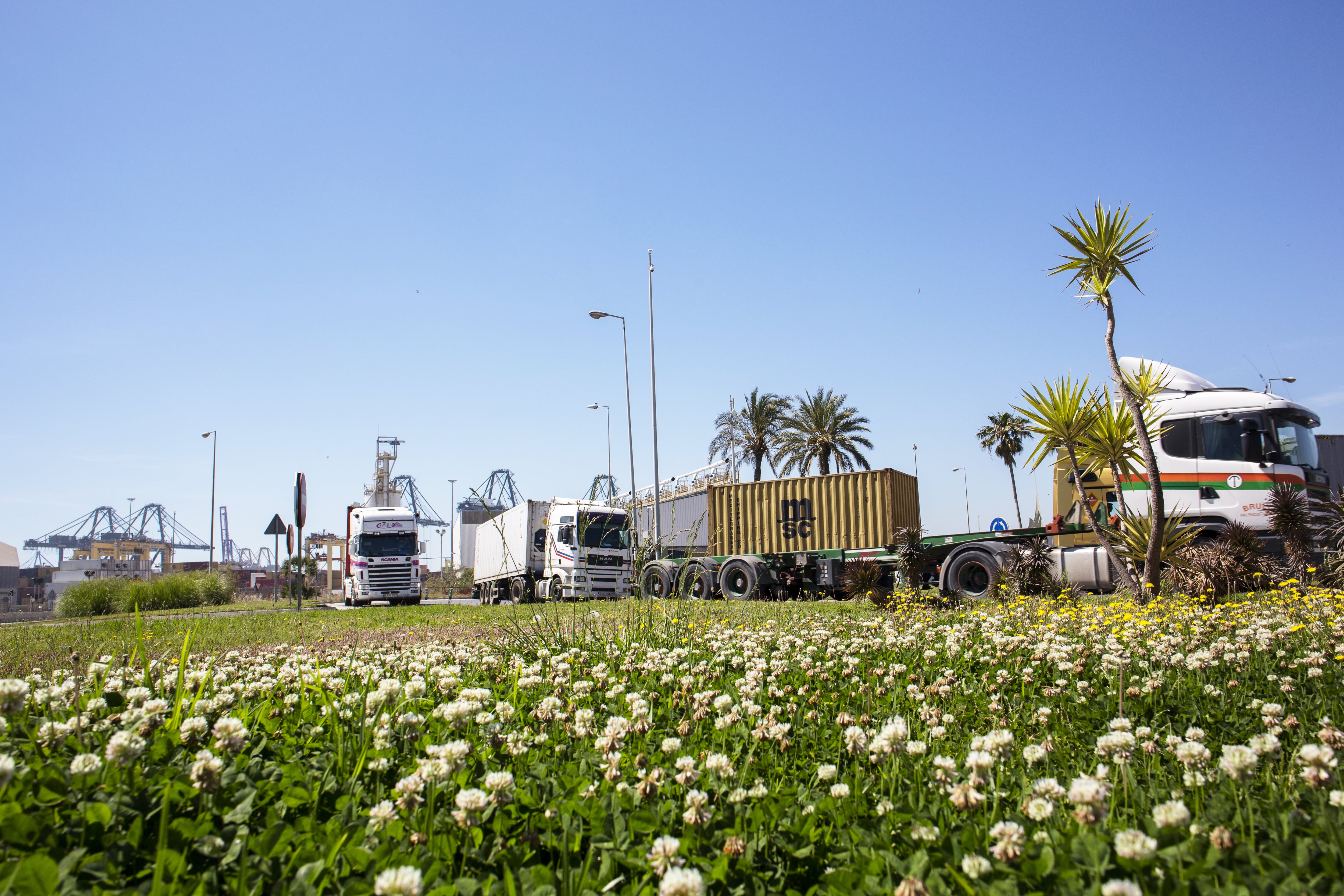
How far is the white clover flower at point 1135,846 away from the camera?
163cm

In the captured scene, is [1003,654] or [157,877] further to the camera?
[1003,654]

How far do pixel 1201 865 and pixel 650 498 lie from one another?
36.0 m

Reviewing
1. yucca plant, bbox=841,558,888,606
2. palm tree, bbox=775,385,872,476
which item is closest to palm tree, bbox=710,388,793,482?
palm tree, bbox=775,385,872,476

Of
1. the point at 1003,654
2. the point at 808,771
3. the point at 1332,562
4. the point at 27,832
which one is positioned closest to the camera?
the point at 27,832

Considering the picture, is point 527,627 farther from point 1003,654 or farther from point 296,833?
point 296,833

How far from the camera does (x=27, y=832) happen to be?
1877 mm

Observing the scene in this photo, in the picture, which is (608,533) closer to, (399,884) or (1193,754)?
(1193,754)

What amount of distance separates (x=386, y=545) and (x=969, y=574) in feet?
74.4

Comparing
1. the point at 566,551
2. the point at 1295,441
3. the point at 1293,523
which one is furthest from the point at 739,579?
the point at 1295,441

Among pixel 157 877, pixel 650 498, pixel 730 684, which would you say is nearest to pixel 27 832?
pixel 157 877

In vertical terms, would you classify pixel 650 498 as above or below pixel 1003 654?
above

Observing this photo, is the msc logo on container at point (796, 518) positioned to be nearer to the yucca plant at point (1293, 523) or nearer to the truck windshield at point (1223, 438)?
the truck windshield at point (1223, 438)

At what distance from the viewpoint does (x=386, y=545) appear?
1163 inches

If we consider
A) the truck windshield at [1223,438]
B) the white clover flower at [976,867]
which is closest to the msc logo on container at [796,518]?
the truck windshield at [1223,438]
